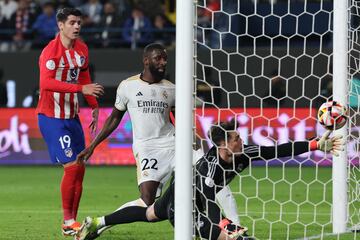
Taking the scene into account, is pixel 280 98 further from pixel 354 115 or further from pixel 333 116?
pixel 333 116

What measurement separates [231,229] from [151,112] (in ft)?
4.57

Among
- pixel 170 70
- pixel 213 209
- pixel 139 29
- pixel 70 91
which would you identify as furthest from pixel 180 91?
pixel 139 29

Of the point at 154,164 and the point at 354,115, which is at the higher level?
the point at 354,115

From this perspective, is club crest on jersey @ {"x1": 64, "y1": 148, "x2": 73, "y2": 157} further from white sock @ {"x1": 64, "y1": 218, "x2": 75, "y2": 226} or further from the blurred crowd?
the blurred crowd

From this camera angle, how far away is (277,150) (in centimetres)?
743

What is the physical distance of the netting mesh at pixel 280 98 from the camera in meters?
9.34

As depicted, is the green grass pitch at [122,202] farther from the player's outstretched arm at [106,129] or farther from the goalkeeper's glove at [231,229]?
the player's outstretched arm at [106,129]

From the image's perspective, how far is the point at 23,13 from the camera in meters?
20.0

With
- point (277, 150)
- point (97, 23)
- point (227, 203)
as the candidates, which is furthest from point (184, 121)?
point (97, 23)

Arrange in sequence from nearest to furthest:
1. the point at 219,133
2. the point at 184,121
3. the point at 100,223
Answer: the point at 184,121, the point at 219,133, the point at 100,223

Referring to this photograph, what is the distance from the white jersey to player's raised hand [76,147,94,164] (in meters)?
0.38

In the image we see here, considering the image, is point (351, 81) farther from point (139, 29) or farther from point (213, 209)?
point (139, 29)

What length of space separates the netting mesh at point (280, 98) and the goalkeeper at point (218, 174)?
1.02 meters

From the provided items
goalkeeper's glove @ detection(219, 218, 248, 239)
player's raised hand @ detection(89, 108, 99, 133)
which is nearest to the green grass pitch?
goalkeeper's glove @ detection(219, 218, 248, 239)
